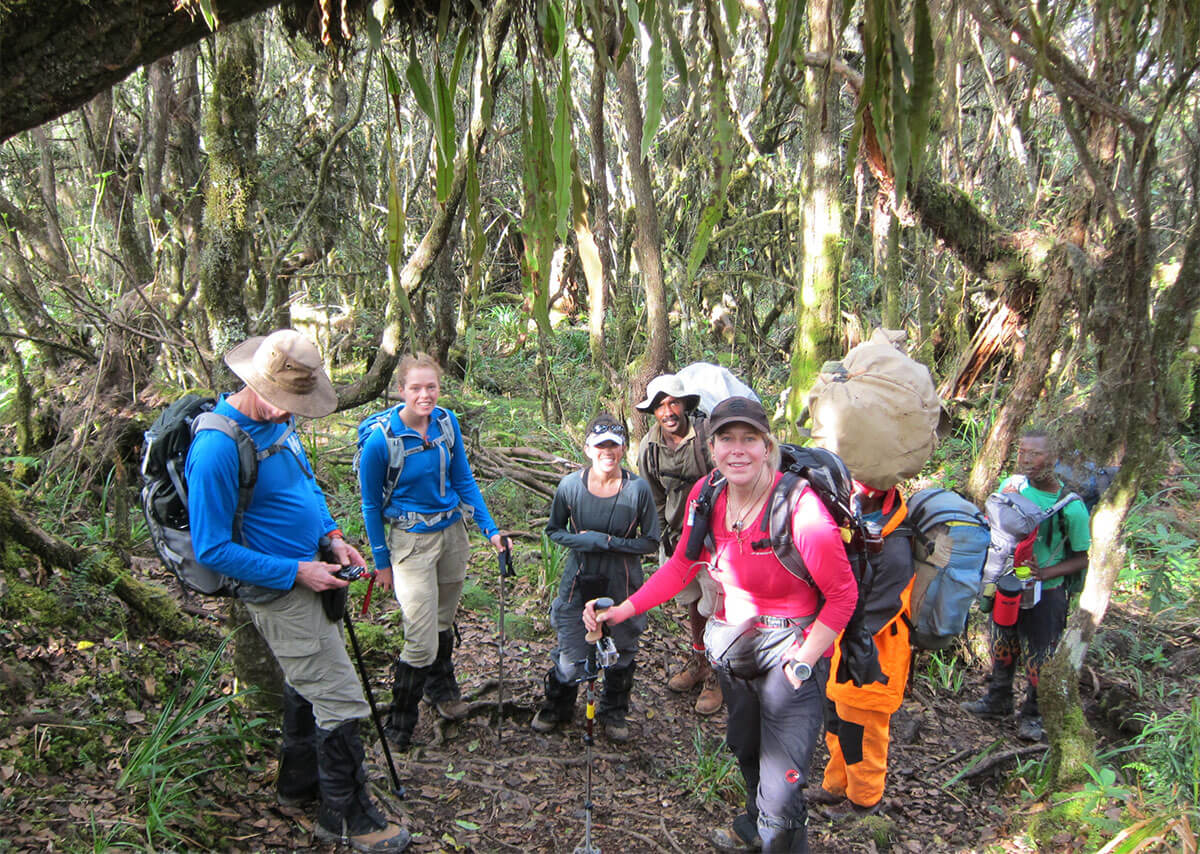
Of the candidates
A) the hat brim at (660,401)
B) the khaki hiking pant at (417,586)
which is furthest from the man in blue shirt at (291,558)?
the hat brim at (660,401)

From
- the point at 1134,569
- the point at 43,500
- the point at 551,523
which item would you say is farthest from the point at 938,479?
the point at 43,500

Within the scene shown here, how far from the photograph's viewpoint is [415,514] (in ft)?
13.5

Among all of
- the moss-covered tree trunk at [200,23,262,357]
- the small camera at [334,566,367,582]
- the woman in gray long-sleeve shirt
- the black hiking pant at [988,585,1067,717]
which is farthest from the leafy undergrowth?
the moss-covered tree trunk at [200,23,262,357]

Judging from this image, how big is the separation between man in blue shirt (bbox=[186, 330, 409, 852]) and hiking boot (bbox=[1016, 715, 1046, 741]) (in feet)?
13.9

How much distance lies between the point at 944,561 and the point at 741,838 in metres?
1.65

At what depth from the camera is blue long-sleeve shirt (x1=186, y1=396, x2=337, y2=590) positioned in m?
2.83

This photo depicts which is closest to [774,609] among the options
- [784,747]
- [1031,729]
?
[784,747]

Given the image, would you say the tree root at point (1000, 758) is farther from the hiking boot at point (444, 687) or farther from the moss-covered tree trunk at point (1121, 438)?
the hiking boot at point (444, 687)

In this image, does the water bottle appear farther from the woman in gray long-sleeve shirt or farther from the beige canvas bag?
the woman in gray long-sleeve shirt

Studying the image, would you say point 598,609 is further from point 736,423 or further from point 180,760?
point 180,760

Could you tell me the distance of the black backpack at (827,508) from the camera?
295 cm

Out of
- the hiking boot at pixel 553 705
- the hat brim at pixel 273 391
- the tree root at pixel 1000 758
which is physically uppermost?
the hat brim at pixel 273 391

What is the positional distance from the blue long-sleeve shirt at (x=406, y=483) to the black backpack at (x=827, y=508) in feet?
4.99

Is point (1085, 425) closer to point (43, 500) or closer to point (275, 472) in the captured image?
Answer: point (275, 472)
